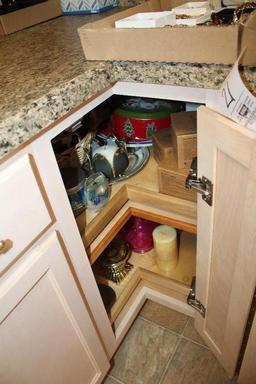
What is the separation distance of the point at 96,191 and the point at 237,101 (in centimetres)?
44

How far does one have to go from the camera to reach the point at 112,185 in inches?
32.7

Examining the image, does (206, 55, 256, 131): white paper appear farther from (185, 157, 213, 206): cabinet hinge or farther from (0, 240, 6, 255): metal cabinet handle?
(0, 240, 6, 255): metal cabinet handle

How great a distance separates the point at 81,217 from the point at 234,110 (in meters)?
0.48

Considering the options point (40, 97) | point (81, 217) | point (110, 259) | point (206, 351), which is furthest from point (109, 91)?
point (206, 351)

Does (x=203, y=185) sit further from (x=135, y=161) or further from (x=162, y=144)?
(x=135, y=161)

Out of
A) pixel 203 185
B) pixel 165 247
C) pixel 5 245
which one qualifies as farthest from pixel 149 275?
pixel 5 245

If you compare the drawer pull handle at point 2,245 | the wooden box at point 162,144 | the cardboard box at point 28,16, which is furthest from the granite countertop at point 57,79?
the cardboard box at point 28,16

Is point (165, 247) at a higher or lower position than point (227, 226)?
lower

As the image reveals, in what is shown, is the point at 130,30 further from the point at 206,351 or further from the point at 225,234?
the point at 206,351

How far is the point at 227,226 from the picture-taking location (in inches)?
22.3

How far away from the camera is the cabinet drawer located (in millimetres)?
438

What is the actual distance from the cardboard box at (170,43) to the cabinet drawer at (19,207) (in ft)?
0.84

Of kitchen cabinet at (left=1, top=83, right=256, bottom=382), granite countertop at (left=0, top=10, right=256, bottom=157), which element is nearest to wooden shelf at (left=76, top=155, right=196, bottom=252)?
kitchen cabinet at (left=1, top=83, right=256, bottom=382)

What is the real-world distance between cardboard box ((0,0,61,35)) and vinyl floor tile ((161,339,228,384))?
1252 mm
